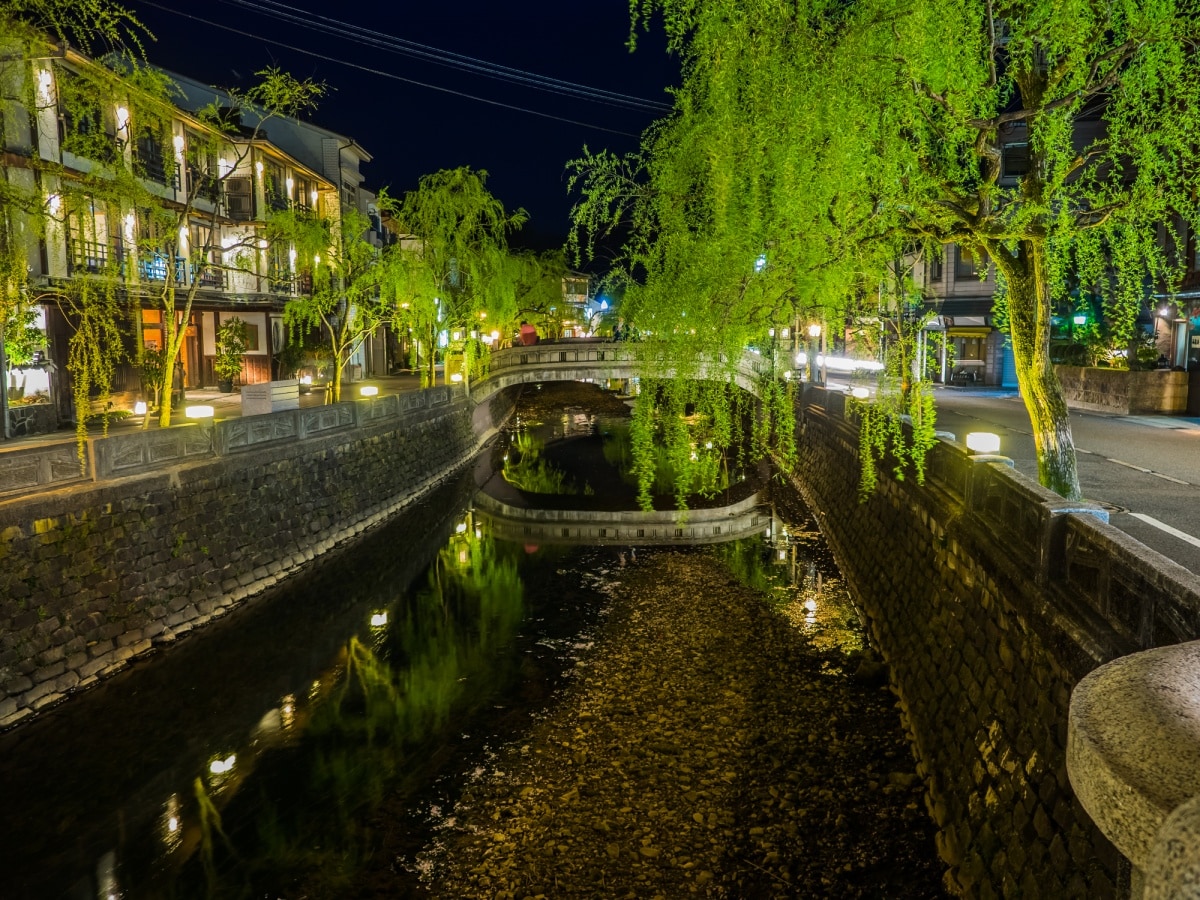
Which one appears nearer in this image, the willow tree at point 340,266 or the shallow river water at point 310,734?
the shallow river water at point 310,734

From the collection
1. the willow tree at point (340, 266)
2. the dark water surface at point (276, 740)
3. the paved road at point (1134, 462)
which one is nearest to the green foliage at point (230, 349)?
the willow tree at point (340, 266)

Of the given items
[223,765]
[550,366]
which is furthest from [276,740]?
[550,366]

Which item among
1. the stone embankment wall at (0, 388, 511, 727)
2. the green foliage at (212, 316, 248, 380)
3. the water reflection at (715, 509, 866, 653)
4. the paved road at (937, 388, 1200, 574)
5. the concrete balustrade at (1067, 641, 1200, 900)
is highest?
the green foliage at (212, 316, 248, 380)

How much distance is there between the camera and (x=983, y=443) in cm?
1103

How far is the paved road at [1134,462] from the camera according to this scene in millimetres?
11414

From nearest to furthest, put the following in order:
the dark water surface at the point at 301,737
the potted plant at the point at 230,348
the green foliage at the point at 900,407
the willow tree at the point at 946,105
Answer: the willow tree at the point at 946,105, the dark water surface at the point at 301,737, the green foliage at the point at 900,407, the potted plant at the point at 230,348

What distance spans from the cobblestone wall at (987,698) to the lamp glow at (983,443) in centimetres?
76

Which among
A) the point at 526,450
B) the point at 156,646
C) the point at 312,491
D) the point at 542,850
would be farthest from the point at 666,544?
the point at 526,450

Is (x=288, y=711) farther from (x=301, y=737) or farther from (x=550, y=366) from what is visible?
(x=550, y=366)

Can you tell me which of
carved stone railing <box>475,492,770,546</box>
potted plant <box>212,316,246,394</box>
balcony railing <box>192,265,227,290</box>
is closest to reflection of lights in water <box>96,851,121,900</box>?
carved stone railing <box>475,492,770,546</box>

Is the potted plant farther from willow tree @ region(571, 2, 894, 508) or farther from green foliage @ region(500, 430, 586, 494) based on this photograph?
willow tree @ region(571, 2, 894, 508)

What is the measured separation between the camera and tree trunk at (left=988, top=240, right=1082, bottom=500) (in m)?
10.9

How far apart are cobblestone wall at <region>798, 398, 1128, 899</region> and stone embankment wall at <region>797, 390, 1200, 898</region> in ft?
0.06

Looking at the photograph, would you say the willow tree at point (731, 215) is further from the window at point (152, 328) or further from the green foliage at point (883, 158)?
the window at point (152, 328)
